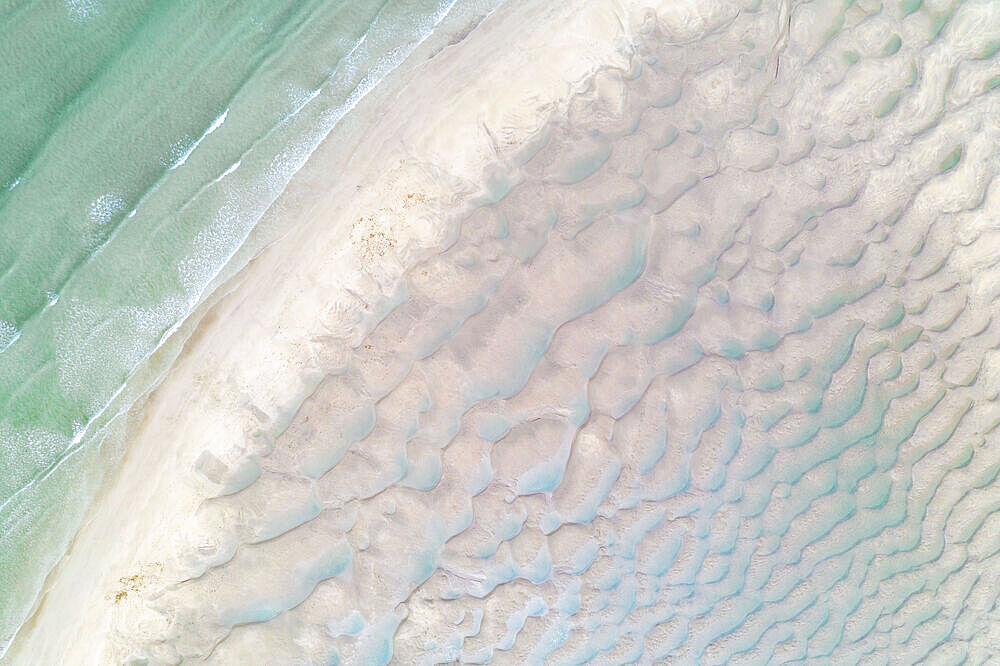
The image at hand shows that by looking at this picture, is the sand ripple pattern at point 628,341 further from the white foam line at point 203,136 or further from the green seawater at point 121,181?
the white foam line at point 203,136

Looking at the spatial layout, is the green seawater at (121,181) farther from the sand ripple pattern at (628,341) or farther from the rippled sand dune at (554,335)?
the sand ripple pattern at (628,341)

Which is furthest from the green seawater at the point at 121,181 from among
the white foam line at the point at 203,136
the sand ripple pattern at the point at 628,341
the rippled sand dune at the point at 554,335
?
the sand ripple pattern at the point at 628,341

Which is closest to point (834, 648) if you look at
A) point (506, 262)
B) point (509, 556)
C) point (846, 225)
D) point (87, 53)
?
point (509, 556)

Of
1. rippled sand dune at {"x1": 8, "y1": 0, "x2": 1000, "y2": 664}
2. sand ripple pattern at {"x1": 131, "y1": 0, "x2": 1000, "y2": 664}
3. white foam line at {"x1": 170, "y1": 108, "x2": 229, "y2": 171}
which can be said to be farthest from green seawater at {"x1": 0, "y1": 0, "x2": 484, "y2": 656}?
sand ripple pattern at {"x1": 131, "y1": 0, "x2": 1000, "y2": 664}

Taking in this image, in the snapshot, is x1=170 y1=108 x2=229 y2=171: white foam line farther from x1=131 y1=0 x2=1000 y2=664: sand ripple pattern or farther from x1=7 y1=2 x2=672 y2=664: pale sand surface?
x1=131 y1=0 x2=1000 y2=664: sand ripple pattern

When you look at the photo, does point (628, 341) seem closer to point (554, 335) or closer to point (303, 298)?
point (554, 335)

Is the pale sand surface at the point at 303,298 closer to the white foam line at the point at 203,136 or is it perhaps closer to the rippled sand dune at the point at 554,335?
the rippled sand dune at the point at 554,335
